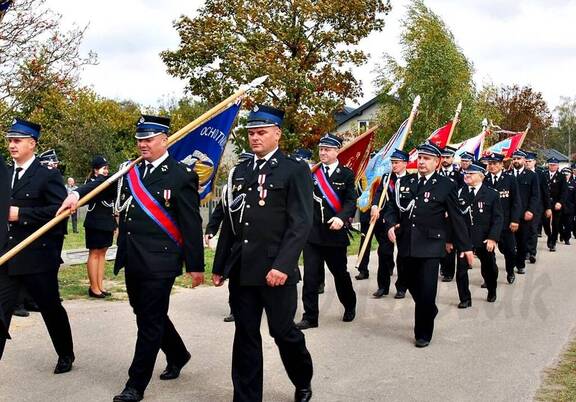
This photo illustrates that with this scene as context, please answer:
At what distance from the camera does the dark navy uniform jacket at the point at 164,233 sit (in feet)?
17.7

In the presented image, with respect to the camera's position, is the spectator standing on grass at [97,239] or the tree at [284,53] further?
the tree at [284,53]

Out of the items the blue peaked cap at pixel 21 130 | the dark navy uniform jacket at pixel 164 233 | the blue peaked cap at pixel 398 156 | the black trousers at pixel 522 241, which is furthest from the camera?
the black trousers at pixel 522 241

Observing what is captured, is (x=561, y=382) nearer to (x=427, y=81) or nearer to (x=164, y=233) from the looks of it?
(x=164, y=233)

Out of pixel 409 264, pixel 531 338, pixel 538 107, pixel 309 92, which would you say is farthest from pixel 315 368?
pixel 538 107

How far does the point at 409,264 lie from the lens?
765 centimetres

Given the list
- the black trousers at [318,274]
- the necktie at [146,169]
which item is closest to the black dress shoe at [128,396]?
the necktie at [146,169]

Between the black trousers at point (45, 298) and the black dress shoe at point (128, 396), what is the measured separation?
1.03 meters

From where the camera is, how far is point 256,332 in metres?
5.11

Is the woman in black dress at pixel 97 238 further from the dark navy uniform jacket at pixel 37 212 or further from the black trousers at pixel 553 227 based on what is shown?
the black trousers at pixel 553 227

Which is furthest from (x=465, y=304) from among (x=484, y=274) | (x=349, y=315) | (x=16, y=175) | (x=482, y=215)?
(x=16, y=175)

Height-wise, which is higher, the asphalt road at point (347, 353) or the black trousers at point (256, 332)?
the black trousers at point (256, 332)

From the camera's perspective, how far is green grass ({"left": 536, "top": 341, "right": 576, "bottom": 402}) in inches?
218

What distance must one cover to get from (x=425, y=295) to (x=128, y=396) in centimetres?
333

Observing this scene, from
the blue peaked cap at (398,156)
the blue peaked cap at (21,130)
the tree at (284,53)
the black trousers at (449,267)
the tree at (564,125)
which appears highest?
the tree at (564,125)
